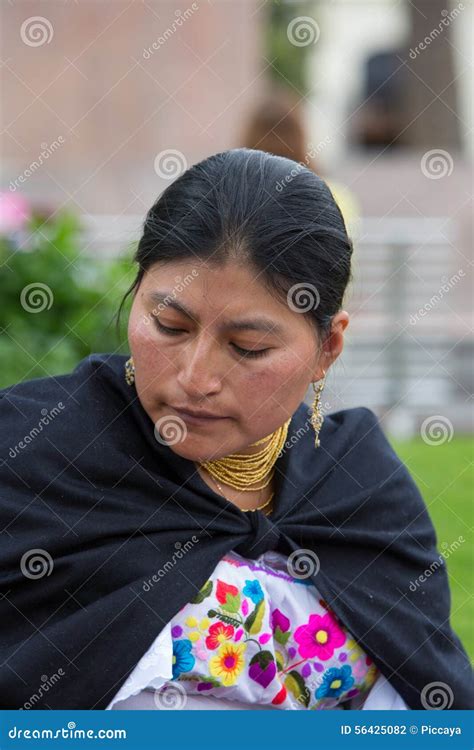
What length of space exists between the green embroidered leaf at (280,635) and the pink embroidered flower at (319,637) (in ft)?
0.07

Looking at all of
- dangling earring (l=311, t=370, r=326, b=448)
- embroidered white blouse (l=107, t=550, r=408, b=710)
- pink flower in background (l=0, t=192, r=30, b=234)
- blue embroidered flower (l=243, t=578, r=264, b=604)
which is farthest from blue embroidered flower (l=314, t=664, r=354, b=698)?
pink flower in background (l=0, t=192, r=30, b=234)

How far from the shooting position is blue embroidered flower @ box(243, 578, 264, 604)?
9.27 ft

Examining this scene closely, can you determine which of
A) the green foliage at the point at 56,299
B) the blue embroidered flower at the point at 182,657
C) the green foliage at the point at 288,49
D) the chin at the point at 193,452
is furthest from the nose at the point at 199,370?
the green foliage at the point at 288,49

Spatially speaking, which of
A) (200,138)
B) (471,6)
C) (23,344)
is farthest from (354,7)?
(23,344)

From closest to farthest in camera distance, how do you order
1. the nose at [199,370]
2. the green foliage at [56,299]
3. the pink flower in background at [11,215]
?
the nose at [199,370], the green foliage at [56,299], the pink flower in background at [11,215]

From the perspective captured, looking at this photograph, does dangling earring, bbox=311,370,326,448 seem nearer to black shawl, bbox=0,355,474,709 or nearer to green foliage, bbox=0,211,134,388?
black shawl, bbox=0,355,474,709

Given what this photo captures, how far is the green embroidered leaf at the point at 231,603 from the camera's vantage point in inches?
110

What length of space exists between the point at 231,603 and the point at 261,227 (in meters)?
0.77

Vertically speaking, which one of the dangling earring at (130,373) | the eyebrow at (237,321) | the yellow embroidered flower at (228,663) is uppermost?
the eyebrow at (237,321)

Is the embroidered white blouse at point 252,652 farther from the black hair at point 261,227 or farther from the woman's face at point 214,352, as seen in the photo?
the black hair at point 261,227

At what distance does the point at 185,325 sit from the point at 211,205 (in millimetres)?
249

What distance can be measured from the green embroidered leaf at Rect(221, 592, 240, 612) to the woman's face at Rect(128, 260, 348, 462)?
292mm

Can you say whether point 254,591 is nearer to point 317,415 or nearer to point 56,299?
point 317,415

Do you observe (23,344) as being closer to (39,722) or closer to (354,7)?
(39,722)
